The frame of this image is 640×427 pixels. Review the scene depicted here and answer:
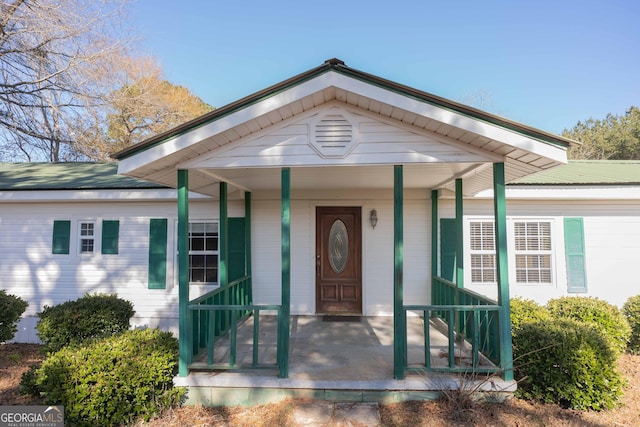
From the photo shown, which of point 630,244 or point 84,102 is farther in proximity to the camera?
point 84,102

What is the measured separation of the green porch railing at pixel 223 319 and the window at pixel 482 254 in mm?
4071

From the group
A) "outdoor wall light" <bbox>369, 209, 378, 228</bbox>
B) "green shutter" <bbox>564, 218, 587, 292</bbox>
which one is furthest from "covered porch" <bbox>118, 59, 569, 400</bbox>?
"green shutter" <bbox>564, 218, 587, 292</bbox>

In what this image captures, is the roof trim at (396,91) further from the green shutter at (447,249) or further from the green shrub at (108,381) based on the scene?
the green shutter at (447,249)

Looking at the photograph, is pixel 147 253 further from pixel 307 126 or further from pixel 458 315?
pixel 458 315

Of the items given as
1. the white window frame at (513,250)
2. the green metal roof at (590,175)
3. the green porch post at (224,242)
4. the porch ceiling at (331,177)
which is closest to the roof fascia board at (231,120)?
the porch ceiling at (331,177)

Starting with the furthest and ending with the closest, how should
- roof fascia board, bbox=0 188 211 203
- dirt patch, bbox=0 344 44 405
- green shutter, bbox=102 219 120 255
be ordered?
green shutter, bbox=102 219 120 255, roof fascia board, bbox=0 188 211 203, dirt patch, bbox=0 344 44 405

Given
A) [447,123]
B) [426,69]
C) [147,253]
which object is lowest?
[147,253]

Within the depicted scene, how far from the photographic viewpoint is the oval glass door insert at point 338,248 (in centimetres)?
707

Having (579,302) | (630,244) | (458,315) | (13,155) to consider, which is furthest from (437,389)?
(13,155)

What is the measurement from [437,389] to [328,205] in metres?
4.04

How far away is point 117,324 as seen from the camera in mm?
5477

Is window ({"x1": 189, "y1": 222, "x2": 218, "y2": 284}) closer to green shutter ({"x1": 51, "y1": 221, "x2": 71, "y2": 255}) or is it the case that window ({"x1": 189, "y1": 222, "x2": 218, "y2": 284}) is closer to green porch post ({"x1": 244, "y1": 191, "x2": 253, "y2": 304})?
green porch post ({"x1": 244, "y1": 191, "x2": 253, "y2": 304})

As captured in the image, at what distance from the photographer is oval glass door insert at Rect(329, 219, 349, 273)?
7.07 m

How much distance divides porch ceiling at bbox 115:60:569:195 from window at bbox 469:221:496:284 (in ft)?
8.36
